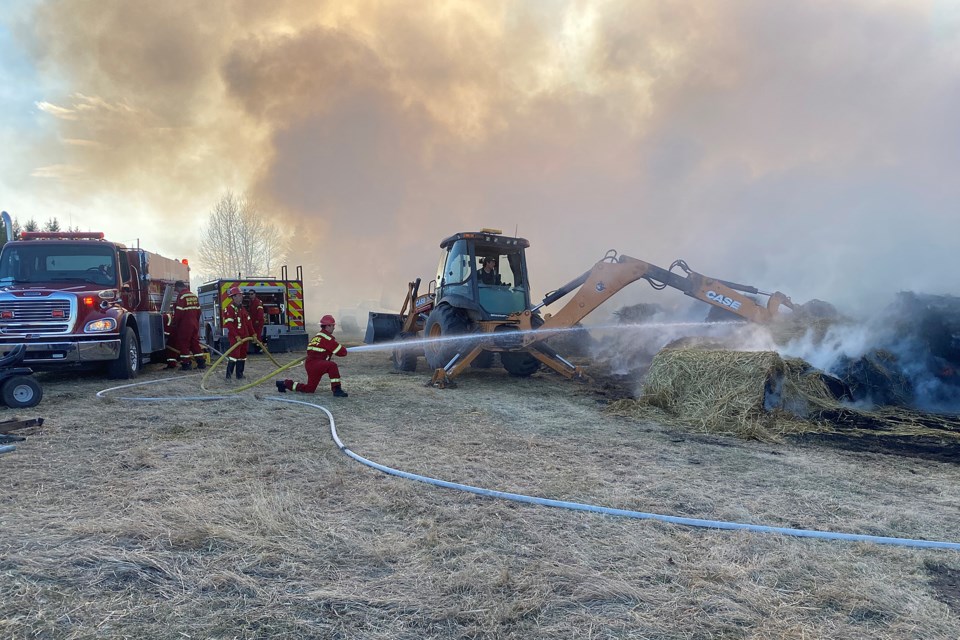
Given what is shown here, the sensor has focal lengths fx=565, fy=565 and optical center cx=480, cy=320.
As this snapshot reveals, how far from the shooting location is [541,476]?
14.4 feet

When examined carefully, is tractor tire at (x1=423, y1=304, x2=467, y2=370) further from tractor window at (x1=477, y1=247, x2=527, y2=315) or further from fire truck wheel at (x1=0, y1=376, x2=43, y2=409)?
fire truck wheel at (x1=0, y1=376, x2=43, y2=409)

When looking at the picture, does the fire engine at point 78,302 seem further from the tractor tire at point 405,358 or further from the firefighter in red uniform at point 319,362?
the tractor tire at point 405,358

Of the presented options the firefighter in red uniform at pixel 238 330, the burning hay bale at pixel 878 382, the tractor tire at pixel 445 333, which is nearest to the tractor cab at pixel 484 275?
the tractor tire at pixel 445 333

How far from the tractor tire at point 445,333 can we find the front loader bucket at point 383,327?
3205 millimetres

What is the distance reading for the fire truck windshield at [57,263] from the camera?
32.7ft

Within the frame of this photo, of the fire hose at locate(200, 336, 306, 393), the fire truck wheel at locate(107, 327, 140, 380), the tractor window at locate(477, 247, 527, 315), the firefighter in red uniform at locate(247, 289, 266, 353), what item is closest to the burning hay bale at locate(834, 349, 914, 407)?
the tractor window at locate(477, 247, 527, 315)

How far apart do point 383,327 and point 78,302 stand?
605cm

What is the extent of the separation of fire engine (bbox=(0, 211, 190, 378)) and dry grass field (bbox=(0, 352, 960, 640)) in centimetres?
412

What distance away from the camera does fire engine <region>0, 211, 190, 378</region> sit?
354 inches

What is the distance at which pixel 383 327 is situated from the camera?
1354 cm

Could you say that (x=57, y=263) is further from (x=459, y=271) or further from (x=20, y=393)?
(x=459, y=271)

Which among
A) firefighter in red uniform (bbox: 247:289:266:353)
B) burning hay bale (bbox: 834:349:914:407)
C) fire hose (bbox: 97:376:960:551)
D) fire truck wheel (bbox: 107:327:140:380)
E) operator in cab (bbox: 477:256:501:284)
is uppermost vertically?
operator in cab (bbox: 477:256:501:284)

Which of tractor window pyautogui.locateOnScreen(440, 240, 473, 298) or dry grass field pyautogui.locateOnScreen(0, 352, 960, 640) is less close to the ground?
tractor window pyautogui.locateOnScreen(440, 240, 473, 298)

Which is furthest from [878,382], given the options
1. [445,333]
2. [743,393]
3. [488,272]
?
[445,333]
